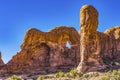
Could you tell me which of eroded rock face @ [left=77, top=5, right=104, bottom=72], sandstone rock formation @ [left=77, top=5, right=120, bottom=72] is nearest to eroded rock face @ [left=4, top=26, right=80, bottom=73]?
sandstone rock formation @ [left=77, top=5, right=120, bottom=72]

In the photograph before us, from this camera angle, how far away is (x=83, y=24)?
188 feet

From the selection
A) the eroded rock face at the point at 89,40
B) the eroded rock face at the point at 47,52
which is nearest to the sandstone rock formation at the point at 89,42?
the eroded rock face at the point at 89,40

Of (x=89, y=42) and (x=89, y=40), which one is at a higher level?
(x=89, y=40)

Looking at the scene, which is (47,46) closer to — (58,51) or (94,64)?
(58,51)

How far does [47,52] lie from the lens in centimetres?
7088

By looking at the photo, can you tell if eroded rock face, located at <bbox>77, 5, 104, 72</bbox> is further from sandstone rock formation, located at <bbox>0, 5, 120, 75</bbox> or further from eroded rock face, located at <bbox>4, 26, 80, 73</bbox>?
eroded rock face, located at <bbox>4, 26, 80, 73</bbox>

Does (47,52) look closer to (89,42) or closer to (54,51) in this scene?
(54,51)

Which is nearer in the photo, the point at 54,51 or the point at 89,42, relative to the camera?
the point at 89,42

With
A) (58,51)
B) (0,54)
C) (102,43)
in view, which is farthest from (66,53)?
(0,54)

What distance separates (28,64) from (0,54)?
4932 millimetres

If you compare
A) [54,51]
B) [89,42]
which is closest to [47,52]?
[54,51]

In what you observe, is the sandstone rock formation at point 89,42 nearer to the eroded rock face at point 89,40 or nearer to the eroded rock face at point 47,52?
the eroded rock face at point 89,40

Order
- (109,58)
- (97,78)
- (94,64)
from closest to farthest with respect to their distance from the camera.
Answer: (97,78), (94,64), (109,58)

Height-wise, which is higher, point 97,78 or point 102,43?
point 102,43
